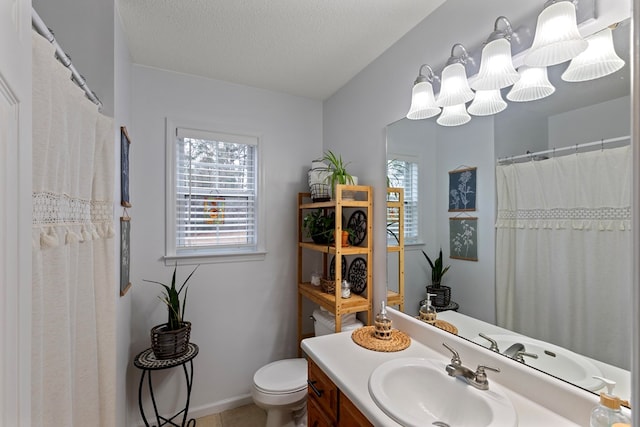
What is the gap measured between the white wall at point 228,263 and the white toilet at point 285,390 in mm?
443

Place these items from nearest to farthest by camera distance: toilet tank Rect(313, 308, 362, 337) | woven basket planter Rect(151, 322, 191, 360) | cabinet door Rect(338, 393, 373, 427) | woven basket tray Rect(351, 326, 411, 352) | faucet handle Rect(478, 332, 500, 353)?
cabinet door Rect(338, 393, 373, 427) → faucet handle Rect(478, 332, 500, 353) → woven basket tray Rect(351, 326, 411, 352) → woven basket planter Rect(151, 322, 191, 360) → toilet tank Rect(313, 308, 362, 337)

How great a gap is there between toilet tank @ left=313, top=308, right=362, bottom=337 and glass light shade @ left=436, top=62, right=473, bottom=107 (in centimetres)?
141

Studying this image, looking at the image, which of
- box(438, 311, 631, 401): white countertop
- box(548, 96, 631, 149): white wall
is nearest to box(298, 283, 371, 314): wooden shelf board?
box(438, 311, 631, 401): white countertop

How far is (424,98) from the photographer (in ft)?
4.83

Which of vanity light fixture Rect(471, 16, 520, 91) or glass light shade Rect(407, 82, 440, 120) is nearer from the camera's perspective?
vanity light fixture Rect(471, 16, 520, 91)

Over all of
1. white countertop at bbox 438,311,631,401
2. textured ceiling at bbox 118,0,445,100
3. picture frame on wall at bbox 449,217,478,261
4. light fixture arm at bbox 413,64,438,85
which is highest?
textured ceiling at bbox 118,0,445,100

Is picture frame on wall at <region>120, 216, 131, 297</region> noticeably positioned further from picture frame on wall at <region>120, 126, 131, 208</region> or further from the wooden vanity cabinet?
the wooden vanity cabinet

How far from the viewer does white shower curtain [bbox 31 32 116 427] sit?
703 millimetres

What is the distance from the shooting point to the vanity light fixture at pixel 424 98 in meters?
1.47

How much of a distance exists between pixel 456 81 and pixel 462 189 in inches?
19.2

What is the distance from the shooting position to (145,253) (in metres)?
2.06

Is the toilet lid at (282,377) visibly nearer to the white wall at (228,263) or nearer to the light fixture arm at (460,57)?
the white wall at (228,263)

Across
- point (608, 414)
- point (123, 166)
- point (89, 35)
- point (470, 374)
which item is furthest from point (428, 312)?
point (89, 35)

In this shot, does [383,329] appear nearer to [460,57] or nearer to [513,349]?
[513,349]
